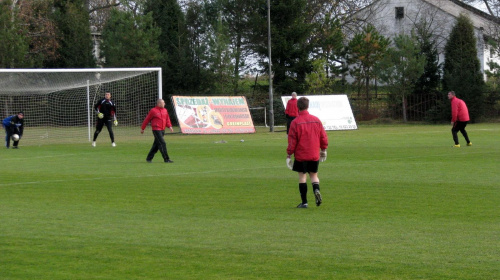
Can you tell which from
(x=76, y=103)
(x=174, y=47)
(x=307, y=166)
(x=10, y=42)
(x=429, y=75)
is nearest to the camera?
(x=307, y=166)

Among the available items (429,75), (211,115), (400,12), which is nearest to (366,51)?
(429,75)

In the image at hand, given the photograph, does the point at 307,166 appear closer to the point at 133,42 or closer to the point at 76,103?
the point at 76,103

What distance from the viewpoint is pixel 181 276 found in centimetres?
714

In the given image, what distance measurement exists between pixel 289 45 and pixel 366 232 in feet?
134

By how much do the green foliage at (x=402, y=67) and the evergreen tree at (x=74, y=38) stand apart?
67.4ft

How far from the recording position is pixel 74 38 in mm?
52594

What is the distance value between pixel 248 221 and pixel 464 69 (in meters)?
38.6

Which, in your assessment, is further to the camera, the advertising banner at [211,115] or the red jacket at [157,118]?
the advertising banner at [211,115]

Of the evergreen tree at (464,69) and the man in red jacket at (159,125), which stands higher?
the evergreen tree at (464,69)

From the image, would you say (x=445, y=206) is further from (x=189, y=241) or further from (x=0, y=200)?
(x=0, y=200)

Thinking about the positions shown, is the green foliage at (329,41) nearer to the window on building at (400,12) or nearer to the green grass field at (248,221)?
the window on building at (400,12)

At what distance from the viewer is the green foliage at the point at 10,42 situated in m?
45.6

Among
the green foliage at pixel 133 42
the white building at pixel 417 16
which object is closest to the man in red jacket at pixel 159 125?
the green foliage at pixel 133 42

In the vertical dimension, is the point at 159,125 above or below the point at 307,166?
above
